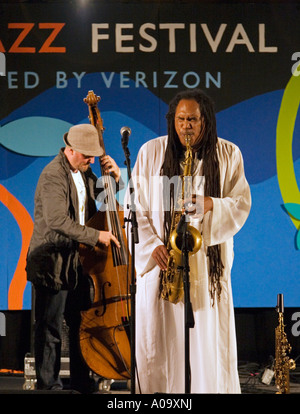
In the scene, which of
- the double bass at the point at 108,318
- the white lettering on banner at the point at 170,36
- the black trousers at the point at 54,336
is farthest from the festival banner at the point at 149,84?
the double bass at the point at 108,318

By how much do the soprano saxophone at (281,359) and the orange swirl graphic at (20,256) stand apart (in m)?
2.11

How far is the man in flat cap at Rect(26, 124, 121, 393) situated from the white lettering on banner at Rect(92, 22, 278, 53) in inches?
31.3

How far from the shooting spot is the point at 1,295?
17.2ft

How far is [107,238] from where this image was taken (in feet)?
16.2

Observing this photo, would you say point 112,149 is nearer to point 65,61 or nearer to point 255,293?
point 65,61

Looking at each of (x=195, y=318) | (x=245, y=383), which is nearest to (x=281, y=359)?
(x=245, y=383)

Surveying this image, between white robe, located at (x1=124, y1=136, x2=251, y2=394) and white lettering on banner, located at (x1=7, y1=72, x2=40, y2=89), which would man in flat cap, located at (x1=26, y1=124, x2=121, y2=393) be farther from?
white lettering on banner, located at (x1=7, y1=72, x2=40, y2=89)

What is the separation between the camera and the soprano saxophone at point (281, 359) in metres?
4.98

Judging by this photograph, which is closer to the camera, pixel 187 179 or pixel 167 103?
pixel 187 179

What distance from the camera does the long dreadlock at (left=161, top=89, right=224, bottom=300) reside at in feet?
16.2

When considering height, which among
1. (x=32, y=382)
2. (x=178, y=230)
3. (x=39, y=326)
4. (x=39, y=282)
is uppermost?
(x=178, y=230)

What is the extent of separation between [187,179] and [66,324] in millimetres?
1499

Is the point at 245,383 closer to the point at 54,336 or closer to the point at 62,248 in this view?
the point at 54,336
